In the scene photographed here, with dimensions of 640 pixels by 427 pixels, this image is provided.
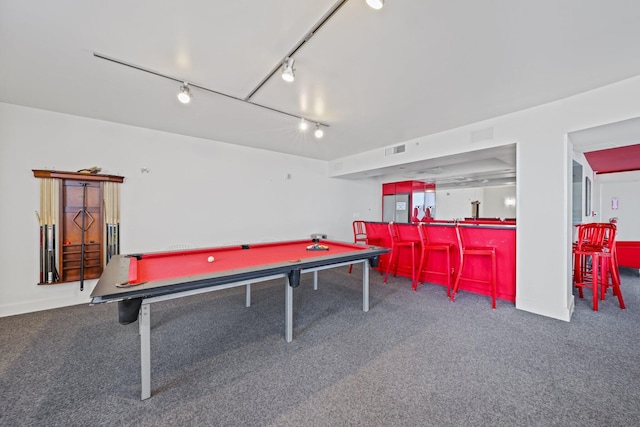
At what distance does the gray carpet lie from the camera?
152 centimetres

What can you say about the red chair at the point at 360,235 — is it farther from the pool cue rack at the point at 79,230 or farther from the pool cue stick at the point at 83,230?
the pool cue stick at the point at 83,230

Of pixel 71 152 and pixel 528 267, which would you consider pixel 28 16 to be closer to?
pixel 71 152

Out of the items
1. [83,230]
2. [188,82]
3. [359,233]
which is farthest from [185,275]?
[359,233]

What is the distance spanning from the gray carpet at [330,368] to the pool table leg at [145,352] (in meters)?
0.08

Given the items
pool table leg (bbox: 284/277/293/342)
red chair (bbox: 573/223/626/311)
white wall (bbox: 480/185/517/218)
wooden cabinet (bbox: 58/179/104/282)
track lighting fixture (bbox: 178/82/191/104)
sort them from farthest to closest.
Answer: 1. white wall (bbox: 480/185/517/218)
2. wooden cabinet (bbox: 58/179/104/282)
3. red chair (bbox: 573/223/626/311)
4. track lighting fixture (bbox: 178/82/191/104)
5. pool table leg (bbox: 284/277/293/342)

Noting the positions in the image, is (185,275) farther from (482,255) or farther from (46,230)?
(482,255)

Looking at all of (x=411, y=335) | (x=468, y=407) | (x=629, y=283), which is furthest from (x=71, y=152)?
(x=629, y=283)

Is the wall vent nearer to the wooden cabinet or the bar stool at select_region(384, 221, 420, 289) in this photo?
the bar stool at select_region(384, 221, 420, 289)

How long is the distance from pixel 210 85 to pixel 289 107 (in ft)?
3.15

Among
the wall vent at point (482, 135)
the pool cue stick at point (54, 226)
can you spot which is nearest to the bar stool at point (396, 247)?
the wall vent at point (482, 135)

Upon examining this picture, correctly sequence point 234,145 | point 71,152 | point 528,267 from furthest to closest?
point 234,145 < point 71,152 < point 528,267

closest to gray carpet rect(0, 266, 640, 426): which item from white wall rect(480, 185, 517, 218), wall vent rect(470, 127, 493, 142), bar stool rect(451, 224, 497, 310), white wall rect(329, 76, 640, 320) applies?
bar stool rect(451, 224, 497, 310)

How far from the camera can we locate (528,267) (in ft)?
10.1

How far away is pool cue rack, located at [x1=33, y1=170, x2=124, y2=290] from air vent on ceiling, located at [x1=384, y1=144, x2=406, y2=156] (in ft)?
15.0
